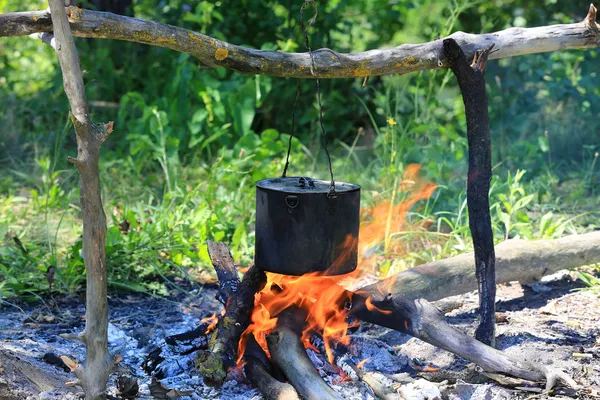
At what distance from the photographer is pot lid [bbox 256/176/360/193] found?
126 inches

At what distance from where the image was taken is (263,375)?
3078mm

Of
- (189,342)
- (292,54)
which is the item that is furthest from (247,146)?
(292,54)

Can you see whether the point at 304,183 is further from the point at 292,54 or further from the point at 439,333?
the point at 439,333

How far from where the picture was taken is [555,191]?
248 inches

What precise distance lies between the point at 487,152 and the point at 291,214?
3.22 feet

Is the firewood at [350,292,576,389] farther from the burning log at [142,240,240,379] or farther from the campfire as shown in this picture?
the burning log at [142,240,240,379]

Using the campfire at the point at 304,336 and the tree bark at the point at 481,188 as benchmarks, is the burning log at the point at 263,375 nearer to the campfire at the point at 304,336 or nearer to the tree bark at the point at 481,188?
the campfire at the point at 304,336

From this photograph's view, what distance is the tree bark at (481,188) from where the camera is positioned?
3.40m

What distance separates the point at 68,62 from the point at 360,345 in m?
1.90

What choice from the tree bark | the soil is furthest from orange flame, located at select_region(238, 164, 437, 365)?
the tree bark

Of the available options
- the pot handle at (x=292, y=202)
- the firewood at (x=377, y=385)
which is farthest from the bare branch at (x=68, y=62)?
the firewood at (x=377, y=385)

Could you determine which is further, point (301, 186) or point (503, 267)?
point (503, 267)

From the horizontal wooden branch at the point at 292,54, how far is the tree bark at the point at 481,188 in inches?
4.7

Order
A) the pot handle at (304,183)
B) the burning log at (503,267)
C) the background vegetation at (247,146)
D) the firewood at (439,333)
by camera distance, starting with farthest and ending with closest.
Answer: the background vegetation at (247,146) → the burning log at (503,267) → the pot handle at (304,183) → the firewood at (439,333)
